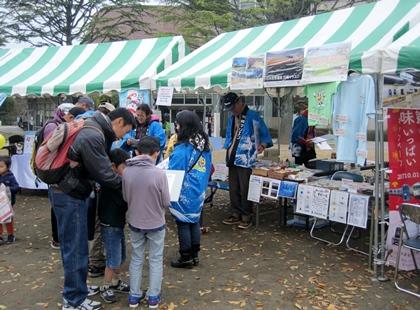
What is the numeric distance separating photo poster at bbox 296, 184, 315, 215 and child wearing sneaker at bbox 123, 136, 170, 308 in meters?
2.28

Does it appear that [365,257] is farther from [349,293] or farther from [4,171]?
[4,171]

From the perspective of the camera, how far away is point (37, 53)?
33.3 feet

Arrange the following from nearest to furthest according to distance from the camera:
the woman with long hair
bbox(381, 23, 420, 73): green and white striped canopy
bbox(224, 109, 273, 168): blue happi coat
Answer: bbox(381, 23, 420, 73): green and white striped canopy → the woman with long hair → bbox(224, 109, 273, 168): blue happi coat

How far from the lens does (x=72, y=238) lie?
10.7ft

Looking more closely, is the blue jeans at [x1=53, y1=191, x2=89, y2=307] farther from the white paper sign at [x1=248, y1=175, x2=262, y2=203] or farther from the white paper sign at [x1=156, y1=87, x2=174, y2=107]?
the white paper sign at [x1=156, y1=87, x2=174, y2=107]

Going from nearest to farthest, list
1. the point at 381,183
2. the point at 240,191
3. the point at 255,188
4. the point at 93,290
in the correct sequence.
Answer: the point at 93,290 < the point at 381,183 < the point at 255,188 < the point at 240,191

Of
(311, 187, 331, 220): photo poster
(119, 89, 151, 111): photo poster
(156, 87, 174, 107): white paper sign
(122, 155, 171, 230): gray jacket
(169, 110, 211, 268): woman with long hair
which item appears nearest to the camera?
(122, 155, 171, 230): gray jacket

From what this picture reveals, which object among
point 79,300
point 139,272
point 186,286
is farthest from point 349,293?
point 79,300

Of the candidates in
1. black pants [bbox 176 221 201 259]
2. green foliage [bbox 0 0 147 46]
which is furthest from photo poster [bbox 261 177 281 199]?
green foliage [bbox 0 0 147 46]

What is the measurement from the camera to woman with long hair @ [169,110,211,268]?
4.24m

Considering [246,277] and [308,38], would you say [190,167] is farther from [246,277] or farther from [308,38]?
[308,38]

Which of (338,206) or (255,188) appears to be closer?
(338,206)

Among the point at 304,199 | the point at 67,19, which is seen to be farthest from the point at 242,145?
the point at 67,19

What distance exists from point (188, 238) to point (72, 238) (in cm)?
142
